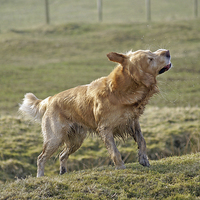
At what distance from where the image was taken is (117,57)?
6.05m

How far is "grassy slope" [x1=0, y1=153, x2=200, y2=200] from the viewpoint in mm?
5127

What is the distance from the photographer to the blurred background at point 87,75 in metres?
9.75

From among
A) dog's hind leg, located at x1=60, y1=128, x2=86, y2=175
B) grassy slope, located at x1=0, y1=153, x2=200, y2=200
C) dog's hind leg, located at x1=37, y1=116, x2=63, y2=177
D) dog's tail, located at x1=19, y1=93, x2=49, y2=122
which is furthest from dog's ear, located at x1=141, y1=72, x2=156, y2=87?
dog's tail, located at x1=19, y1=93, x2=49, y2=122

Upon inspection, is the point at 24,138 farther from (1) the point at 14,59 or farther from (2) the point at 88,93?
(1) the point at 14,59

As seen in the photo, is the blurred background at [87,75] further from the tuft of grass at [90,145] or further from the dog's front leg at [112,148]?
the dog's front leg at [112,148]

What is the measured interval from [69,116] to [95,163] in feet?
10.6

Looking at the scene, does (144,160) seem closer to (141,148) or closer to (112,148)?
(141,148)

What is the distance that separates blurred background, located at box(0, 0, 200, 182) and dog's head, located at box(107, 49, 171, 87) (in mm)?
435

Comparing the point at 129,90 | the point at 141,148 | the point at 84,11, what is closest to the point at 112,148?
the point at 141,148

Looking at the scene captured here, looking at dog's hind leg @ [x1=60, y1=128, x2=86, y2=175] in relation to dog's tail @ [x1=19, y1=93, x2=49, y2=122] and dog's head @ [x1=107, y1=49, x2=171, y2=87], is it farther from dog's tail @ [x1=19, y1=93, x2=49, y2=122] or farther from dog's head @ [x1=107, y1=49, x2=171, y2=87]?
dog's head @ [x1=107, y1=49, x2=171, y2=87]

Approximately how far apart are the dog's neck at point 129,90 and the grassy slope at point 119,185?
1.26 metres

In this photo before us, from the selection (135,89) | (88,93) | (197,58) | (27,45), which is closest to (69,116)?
(88,93)

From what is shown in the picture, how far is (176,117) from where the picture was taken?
40.0 ft

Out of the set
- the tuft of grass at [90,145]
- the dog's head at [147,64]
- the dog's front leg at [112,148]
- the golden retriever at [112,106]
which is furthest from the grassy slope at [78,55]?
the dog's head at [147,64]
